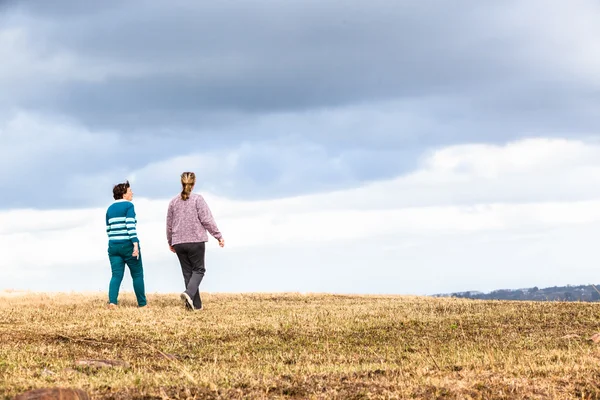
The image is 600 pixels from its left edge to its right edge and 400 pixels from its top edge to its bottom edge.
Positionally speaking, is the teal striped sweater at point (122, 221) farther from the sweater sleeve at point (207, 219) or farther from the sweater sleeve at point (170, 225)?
the sweater sleeve at point (207, 219)

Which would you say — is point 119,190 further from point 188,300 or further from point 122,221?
point 188,300

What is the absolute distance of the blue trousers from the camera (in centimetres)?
1717

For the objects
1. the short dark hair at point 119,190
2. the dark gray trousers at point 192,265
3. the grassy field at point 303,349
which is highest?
the short dark hair at point 119,190

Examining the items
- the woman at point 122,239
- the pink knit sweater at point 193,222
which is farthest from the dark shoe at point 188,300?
the woman at point 122,239

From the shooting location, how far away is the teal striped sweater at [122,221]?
17.1 meters

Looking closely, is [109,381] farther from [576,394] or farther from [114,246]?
[114,246]

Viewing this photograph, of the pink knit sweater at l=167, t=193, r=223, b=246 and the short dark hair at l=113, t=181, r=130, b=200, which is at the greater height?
the short dark hair at l=113, t=181, r=130, b=200

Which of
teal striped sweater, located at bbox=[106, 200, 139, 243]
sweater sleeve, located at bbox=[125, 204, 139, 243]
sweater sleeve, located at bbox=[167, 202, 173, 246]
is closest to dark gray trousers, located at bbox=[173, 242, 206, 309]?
sweater sleeve, located at bbox=[167, 202, 173, 246]

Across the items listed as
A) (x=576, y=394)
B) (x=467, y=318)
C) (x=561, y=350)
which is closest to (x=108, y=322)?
(x=467, y=318)

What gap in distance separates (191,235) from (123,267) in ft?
6.28

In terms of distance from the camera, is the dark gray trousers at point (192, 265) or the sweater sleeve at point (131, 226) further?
the sweater sleeve at point (131, 226)

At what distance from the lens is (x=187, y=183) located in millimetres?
17281

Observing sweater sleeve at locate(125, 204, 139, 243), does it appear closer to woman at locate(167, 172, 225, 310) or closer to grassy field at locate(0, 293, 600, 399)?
woman at locate(167, 172, 225, 310)

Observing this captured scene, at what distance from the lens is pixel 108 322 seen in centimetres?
1427
